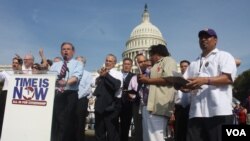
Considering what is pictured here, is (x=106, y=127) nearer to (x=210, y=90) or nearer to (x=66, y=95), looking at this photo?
(x=66, y=95)

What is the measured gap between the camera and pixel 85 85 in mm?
6758

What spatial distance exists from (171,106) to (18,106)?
203cm

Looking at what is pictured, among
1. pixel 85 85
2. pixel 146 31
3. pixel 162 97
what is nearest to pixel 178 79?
pixel 162 97

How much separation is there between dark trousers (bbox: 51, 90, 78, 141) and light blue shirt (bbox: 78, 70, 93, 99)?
82cm

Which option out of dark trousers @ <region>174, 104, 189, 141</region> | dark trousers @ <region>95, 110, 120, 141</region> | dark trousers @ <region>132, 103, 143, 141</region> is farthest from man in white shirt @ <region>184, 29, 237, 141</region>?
dark trousers @ <region>132, 103, 143, 141</region>

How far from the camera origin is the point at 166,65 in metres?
4.38

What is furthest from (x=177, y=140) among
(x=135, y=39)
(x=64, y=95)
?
(x=135, y=39)

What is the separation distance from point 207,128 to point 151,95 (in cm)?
92

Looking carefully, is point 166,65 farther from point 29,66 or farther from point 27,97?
point 29,66

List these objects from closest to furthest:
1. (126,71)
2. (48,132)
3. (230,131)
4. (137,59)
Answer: (230,131) → (48,132) → (137,59) → (126,71)

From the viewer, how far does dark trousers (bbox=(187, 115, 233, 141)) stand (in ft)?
11.8

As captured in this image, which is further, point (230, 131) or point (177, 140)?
point (177, 140)

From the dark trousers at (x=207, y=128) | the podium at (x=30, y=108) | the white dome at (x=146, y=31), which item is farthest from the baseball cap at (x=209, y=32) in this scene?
the white dome at (x=146, y=31)

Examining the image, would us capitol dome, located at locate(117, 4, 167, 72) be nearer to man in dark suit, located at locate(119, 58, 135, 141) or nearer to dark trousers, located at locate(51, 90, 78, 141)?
man in dark suit, located at locate(119, 58, 135, 141)
